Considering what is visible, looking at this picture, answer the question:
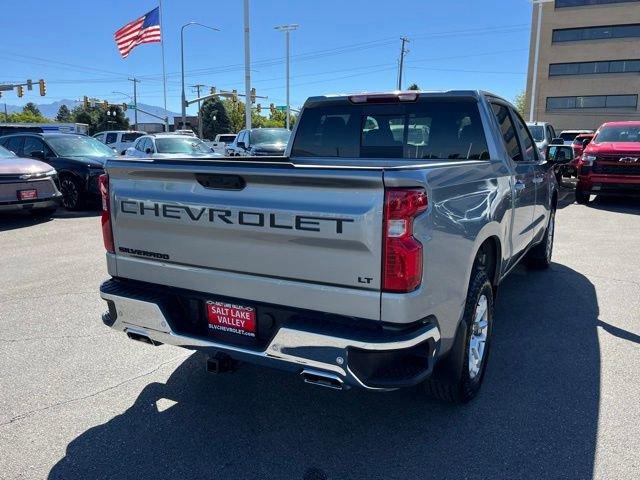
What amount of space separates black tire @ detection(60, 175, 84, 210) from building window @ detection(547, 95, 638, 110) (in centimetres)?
4708

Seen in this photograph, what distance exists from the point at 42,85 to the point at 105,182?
46266 mm

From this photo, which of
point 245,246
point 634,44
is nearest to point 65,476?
point 245,246

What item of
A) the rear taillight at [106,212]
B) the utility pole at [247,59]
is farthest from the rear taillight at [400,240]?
the utility pole at [247,59]

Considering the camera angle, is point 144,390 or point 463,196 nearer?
point 463,196

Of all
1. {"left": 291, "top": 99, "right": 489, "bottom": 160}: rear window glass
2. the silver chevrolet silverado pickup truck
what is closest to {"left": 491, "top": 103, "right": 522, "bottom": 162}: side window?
{"left": 291, "top": 99, "right": 489, "bottom": 160}: rear window glass

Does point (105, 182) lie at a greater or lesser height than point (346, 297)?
greater

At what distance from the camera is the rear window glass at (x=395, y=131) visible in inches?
163

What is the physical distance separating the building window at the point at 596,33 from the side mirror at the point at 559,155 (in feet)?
161

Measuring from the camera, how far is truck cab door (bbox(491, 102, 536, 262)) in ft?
13.7

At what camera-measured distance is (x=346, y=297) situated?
244cm

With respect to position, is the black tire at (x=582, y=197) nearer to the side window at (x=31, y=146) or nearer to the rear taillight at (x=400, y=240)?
the rear taillight at (x=400, y=240)

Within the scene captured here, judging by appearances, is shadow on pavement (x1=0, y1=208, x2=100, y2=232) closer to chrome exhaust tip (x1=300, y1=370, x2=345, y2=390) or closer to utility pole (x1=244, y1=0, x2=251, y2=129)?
chrome exhaust tip (x1=300, y1=370, x2=345, y2=390)

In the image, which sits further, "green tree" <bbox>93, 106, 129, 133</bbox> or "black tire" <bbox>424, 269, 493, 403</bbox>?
"green tree" <bbox>93, 106, 129, 133</bbox>

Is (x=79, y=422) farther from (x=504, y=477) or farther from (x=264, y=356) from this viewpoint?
(x=504, y=477)
